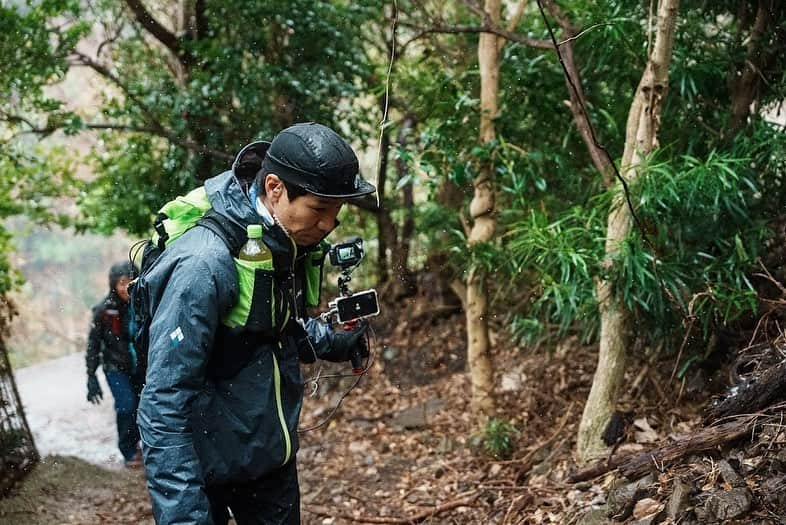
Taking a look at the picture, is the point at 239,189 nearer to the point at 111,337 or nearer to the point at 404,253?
the point at 111,337

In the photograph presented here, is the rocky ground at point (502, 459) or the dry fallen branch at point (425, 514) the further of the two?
the dry fallen branch at point (425, 514)

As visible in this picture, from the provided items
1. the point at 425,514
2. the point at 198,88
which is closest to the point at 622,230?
the point at 425,514

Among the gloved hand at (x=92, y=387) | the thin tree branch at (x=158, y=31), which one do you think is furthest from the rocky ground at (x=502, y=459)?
the thin tree branch at (x=158, y=31)

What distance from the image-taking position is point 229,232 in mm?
2031

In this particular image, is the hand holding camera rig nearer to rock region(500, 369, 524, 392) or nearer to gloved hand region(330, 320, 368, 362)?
gloved hand region(330, 320, 368, 362)

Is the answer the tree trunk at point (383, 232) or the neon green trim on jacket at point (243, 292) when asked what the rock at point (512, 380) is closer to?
the tree trunk at point (383, 232)

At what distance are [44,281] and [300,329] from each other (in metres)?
12.2

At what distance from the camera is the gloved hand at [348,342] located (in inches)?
102

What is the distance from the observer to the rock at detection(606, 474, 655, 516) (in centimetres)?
292

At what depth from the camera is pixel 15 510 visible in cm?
408

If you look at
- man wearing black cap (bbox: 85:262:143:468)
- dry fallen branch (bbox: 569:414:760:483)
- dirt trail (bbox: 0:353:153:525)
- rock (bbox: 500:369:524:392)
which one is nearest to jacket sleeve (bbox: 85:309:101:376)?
man wearing black cap (bbox: 85:262:143:468)

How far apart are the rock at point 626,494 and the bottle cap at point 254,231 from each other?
6.21 ft

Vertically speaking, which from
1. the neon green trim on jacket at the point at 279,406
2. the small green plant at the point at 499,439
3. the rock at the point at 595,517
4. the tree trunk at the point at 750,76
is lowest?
the small green plant at the point at 499,439

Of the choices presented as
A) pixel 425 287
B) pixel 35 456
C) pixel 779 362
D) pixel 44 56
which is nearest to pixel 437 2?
pixel 425 287
